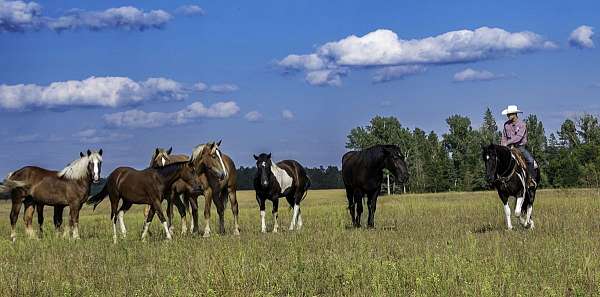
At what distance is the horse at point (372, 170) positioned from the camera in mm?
16406

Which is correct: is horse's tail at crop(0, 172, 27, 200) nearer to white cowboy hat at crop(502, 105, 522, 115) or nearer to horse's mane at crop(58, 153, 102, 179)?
horse's mane at crop(58, 153, 102, 179)

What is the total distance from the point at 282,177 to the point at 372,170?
2.49 meters

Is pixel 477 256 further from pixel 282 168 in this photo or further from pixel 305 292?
pixel 282 168

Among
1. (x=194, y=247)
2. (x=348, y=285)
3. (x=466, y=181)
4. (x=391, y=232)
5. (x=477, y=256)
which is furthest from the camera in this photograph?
(x=466, y=181)

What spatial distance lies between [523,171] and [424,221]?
4.21 metres

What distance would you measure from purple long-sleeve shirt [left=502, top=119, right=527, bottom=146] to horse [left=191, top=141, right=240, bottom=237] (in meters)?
6.96

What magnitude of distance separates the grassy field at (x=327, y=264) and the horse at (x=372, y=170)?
61.2 inches

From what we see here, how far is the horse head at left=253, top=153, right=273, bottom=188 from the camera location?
55.4ft

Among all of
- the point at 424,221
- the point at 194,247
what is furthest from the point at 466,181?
the point at 194,247

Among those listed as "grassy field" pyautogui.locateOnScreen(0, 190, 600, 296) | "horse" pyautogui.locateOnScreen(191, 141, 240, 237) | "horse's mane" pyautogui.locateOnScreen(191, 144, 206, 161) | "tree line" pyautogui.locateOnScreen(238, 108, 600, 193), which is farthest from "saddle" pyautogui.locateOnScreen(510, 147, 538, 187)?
"tree line" pyautogui.locateOnScreen(238, 108, 600, 193)

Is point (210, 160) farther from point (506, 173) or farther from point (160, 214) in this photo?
point (506, 173)

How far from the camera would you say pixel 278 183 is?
1747 cm

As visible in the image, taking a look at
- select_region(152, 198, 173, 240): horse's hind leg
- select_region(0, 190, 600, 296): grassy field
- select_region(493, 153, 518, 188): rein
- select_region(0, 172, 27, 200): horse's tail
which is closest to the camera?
select_region(0, 190, 600, 296): grassy field

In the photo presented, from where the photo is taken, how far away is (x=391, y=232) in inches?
586
